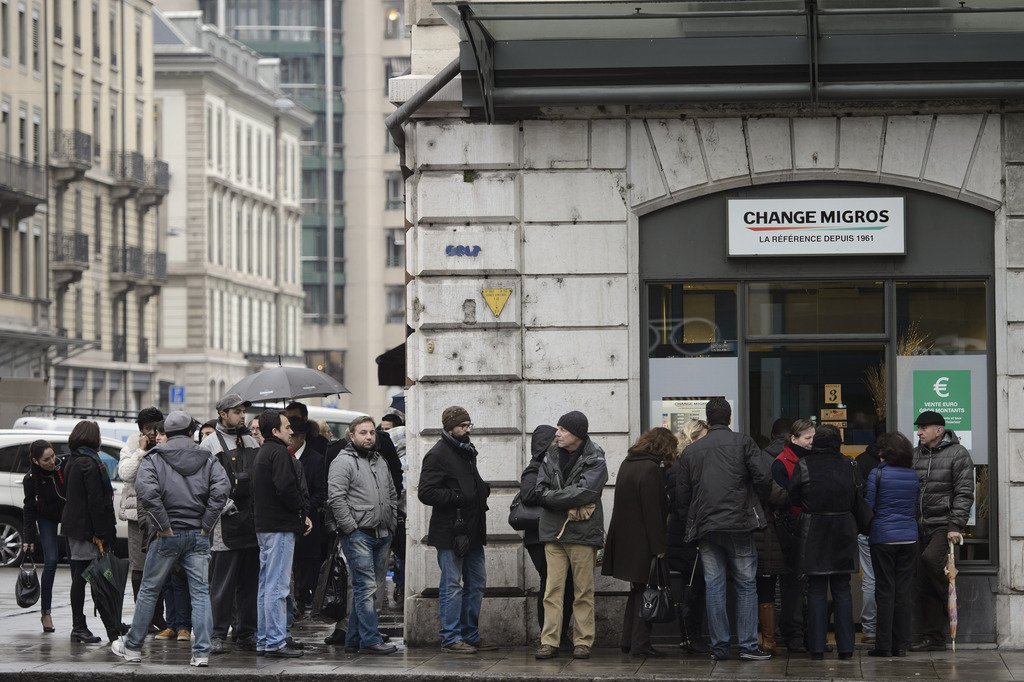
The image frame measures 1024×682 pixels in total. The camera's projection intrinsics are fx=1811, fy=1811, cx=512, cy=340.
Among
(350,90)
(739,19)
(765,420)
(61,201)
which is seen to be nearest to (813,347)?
(765,420)

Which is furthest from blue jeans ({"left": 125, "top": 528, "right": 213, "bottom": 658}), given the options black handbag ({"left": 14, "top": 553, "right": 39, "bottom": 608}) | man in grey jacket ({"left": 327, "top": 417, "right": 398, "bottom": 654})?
black handbag ({"left": 14, "top": 553, "right": 39, "bottom": 608})

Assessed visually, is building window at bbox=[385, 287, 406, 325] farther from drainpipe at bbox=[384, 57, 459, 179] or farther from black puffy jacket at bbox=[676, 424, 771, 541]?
black puffy jacket at bbox=[676, 424, 771, 541]

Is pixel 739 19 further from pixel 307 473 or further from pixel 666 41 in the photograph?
pixel 307 473

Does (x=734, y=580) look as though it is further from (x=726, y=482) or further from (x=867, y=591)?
(x=867, y=591)

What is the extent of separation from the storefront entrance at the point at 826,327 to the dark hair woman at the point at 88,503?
14.4 feet

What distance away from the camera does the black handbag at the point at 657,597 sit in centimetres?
1290

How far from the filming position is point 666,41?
1396 centimetres

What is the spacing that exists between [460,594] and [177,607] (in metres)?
2.80

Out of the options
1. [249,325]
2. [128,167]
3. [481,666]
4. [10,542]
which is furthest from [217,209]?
[481,666]

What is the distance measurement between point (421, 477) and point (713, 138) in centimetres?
356

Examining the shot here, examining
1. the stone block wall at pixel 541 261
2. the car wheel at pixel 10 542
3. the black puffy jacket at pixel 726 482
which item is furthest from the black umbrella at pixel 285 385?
the car wheel at pixel 10 542

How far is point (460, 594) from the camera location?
44.7ft

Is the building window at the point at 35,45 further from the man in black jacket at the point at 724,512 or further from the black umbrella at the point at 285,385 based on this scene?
the man in black jacket at the point at 724,512

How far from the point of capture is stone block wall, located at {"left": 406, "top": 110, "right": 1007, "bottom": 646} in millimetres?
14180
